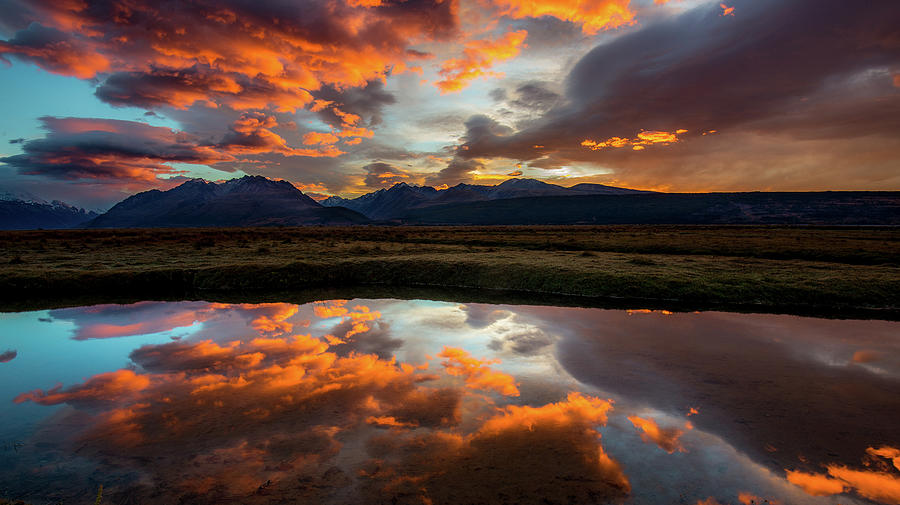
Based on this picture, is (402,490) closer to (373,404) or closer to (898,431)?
(373,404)

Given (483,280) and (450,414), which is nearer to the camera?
(450,414)

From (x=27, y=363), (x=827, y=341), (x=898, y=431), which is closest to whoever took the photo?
(x=898, y=431)

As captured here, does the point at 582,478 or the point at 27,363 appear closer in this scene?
the point at 582,478

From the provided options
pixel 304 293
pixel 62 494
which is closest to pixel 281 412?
pixel 62 494

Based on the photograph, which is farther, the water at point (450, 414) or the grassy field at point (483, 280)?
the grassy field at point (483, 280)

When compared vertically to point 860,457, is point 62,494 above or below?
above

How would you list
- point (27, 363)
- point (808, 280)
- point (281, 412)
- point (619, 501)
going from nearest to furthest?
point (619, 501)
point (281, 412)
point (27, 363)
point (808, 280)

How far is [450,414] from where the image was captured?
11.5 m

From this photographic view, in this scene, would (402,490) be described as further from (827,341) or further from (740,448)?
(827,341)

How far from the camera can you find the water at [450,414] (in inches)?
A: 324

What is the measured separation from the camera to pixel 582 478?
27.6ft

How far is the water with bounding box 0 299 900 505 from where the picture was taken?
823cm

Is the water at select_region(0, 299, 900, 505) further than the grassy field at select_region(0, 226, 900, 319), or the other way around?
the grassy field at select_region(0, 226, 900, 319)

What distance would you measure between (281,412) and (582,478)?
8510mm
